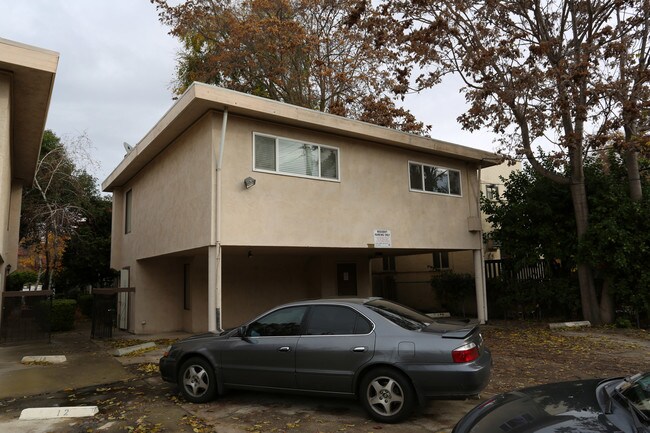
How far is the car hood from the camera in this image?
9.52 ft

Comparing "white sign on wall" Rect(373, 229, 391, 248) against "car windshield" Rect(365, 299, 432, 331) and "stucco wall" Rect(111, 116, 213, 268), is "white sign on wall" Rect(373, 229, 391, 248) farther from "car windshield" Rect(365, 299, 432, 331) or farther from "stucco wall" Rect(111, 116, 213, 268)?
"car windshield" Rect(365, 299, 432, 331)

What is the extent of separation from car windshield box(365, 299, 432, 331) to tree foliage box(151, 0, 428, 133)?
1211cm

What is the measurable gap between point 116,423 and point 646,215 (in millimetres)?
12971

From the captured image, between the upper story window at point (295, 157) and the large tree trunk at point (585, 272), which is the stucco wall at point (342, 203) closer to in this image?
the upper story window at point (295, 157)

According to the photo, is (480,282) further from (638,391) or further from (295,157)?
(638,391)

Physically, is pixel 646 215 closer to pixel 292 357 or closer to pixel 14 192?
pixel 292 357

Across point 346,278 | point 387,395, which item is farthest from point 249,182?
point 346,278

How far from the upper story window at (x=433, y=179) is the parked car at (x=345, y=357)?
725cm

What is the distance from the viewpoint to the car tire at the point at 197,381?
6.23 m

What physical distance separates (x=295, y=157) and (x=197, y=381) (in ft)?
18.8

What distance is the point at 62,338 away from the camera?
1414 centimetres

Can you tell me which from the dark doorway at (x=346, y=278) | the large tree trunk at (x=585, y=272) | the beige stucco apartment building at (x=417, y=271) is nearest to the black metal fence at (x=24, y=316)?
the dark doorway at (x=346, y=278)

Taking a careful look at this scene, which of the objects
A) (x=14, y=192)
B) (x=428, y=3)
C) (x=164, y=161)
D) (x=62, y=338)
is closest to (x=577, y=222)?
(x=428, y=3)

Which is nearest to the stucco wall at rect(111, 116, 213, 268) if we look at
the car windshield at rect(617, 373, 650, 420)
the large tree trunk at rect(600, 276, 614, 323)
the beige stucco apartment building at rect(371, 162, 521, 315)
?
the car windshield at rect(617, 373, 650, 420)
